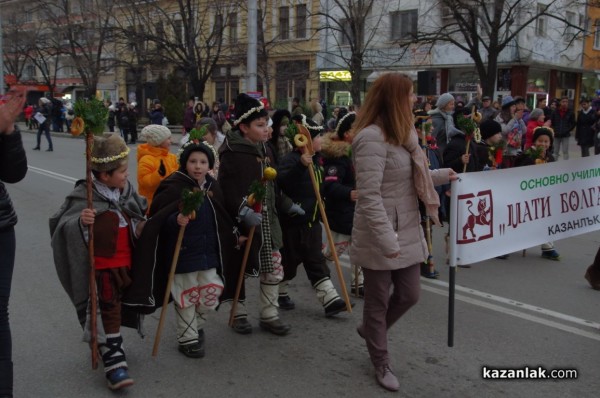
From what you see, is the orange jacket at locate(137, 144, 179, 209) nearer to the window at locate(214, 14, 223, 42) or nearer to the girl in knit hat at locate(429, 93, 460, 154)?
the girl in knit hat at locate(429, 93, 460, 154)

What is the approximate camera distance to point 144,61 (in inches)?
1275

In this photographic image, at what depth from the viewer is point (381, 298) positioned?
399 centimetres

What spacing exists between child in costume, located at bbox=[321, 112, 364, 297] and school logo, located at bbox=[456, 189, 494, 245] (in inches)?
46.3

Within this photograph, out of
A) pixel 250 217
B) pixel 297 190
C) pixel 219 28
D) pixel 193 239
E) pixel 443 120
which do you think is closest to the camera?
pixel 193 239

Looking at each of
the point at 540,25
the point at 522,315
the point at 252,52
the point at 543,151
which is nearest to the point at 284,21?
the point at 540,25

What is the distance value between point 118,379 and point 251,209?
1462 mm

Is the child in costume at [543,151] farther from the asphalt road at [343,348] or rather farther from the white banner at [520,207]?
the white banner at [520,207]

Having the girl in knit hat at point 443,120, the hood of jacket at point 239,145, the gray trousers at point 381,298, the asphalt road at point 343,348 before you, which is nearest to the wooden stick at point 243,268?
the asphalt road at point 343,348

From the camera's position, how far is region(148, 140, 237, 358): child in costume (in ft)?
13.9

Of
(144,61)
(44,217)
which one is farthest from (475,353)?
(144,61)

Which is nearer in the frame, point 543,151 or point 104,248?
point 104,248

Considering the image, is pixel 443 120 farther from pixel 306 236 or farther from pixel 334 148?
pixel 306 236

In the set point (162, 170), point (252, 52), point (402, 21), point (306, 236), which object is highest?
point (402, 21)

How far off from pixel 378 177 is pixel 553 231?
257cm
